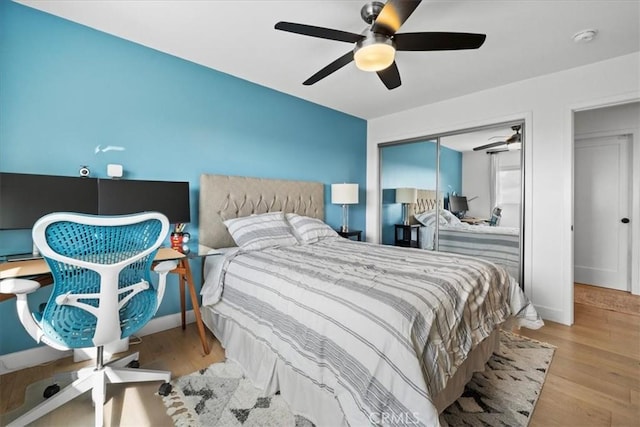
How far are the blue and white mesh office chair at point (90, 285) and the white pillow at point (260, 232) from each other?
104 cm

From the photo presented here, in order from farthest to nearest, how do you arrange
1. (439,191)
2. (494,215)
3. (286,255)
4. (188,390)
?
(439,191), (494,215), (286,255), (188,390)

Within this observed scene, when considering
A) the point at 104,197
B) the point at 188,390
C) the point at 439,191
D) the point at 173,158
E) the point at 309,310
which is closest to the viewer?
the point at 309,310

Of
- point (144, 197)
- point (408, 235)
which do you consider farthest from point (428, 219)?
point (144, 197)

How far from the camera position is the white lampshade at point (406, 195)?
417 cm

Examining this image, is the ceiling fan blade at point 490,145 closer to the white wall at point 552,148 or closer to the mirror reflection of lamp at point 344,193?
the white wall at point 552,148

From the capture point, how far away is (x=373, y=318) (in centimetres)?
122

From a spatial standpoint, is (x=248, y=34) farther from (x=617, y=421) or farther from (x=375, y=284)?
(x=617, y=421)

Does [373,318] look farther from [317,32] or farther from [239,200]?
[239,200]

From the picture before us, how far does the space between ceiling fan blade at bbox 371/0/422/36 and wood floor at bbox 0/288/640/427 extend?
240 centimetres

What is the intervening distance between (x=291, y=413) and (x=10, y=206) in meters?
2.19

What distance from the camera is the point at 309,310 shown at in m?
1.46

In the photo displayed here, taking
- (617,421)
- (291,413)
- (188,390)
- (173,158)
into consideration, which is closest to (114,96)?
(173,158)


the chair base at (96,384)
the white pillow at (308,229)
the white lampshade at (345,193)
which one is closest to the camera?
the chair base at (96,384)

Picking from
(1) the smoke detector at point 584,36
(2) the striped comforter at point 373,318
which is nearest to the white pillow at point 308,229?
(2) the striped comforter at point 373,318
